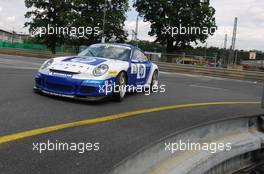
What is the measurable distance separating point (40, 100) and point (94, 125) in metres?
1.83

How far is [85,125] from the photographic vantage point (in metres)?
5.64

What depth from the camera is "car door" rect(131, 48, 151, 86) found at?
9.07 meters

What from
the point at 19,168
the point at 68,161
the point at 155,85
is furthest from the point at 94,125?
the point at 155,85

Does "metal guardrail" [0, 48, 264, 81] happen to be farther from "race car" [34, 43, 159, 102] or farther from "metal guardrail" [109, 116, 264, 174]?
"metal guardrail" [109, 116, 264, 174]

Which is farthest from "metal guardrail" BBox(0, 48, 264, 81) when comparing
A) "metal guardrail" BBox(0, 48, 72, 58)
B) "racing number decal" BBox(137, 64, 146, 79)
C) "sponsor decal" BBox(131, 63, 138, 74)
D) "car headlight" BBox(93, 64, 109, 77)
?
"car headlight" BBox(93, 64, 109, 77)

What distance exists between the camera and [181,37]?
2046 inches

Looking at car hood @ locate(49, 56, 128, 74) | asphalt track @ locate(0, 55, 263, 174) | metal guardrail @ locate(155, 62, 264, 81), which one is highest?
car hood @ locate(49, 56, 128, 74)

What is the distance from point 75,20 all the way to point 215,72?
2442 cm

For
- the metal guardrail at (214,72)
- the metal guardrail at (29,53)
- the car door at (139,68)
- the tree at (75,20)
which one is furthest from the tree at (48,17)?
the car door at (139,68)

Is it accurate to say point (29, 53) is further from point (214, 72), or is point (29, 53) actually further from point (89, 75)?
point (89, 75)

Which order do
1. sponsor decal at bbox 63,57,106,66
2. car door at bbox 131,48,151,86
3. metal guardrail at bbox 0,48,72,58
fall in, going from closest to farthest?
sponsor decal at bbox 63,57,106,66 → car door at bbox 131,48,151,86 → metal guardrail at bbox 0,48,72,58

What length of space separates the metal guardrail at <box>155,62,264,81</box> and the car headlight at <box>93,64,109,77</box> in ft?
63.0

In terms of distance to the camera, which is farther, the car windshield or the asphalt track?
the car windshield

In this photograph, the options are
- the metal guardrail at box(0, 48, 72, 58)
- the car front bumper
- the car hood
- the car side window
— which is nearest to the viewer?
the car front bumper
